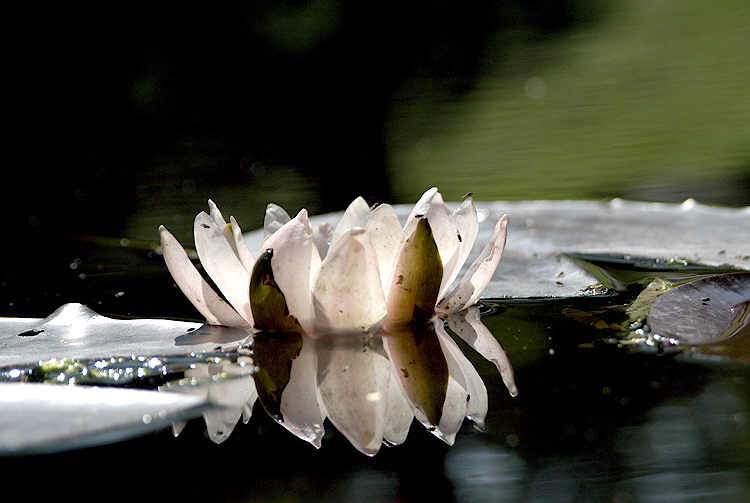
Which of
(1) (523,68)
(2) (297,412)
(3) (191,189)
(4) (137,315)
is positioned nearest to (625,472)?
(2) (297,412)

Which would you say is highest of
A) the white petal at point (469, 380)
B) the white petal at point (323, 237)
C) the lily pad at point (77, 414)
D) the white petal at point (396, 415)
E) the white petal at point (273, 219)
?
the lily pad at point (77, 414)

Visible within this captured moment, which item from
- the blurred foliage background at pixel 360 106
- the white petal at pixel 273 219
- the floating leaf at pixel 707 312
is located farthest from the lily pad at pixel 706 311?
the blurred foliage background at pixel 360 106

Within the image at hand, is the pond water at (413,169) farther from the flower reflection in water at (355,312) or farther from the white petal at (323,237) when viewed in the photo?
the white petal at (323,237)

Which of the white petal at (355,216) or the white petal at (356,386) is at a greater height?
the white petal at (355,216)

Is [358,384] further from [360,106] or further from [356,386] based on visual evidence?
[360,106]

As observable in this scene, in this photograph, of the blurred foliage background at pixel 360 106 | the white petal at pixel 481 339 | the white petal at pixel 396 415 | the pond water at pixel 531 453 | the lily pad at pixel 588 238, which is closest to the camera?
the pond water at pixel 531 453

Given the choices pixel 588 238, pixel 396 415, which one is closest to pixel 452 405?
pixel 396 415
